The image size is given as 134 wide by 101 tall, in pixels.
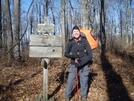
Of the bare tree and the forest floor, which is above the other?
the bare tree

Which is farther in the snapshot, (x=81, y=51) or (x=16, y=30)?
(x=16, y=30)

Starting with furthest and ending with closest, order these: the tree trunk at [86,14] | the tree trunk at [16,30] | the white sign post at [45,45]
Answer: the tree trunk at [16,30], the tree trunk at [86,14], the white sign post at [45,45]

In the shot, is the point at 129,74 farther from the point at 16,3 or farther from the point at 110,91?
the point at 16,3

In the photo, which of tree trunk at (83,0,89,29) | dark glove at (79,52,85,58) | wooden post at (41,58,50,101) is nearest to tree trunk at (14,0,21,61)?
tree trunk at (83,0,89,29)

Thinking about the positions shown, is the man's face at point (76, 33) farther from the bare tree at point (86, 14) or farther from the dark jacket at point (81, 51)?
the bare tree at point (86, 14)

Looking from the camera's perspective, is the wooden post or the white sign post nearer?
the white sign post

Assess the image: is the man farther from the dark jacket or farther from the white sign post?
the white sign post

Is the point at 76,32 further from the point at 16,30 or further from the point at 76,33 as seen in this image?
the point at 16,30

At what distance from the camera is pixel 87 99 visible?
405 cm

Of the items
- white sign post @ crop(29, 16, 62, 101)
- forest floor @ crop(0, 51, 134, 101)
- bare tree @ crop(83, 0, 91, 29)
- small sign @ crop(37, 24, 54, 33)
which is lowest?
forest floor @ crop(0, 51, 134, 101)

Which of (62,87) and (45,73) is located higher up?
(45,73)

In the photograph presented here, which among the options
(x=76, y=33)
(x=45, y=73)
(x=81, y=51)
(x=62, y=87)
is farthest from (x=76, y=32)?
(x=62, y=87)

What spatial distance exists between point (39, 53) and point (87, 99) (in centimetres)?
203

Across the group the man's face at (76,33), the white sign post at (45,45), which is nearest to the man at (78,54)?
the man's face at (76,33)
